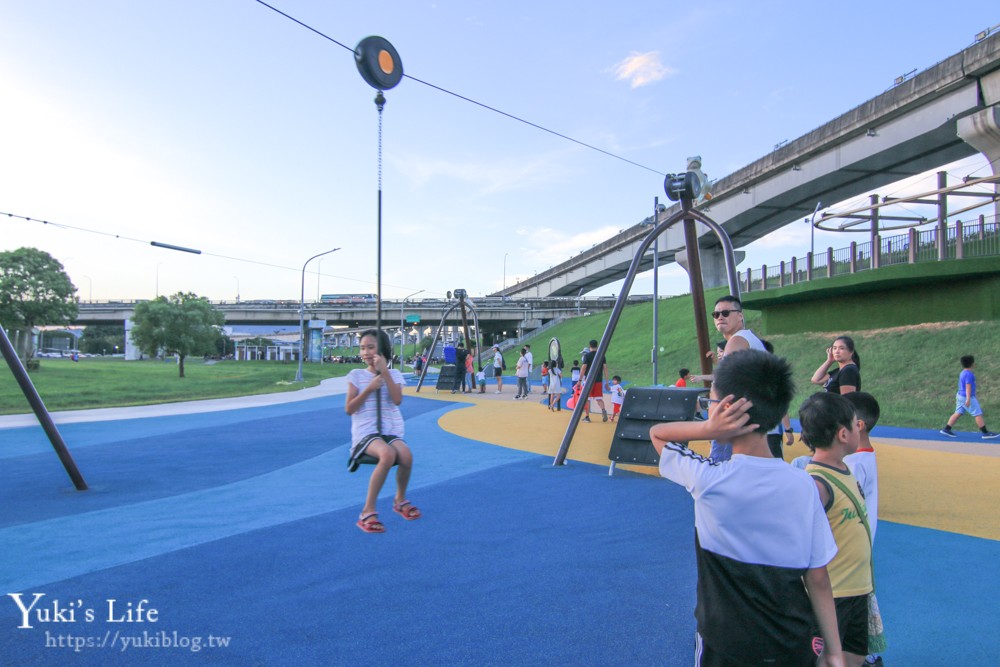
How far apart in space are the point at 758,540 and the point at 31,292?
47.3 meters

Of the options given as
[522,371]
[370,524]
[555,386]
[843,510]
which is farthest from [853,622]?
[522,371]

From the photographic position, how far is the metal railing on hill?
57.3ft

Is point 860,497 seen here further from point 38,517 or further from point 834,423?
point 38,517

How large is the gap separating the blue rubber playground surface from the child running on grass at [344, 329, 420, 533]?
1.67ft

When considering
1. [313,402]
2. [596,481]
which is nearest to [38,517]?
[596,481]

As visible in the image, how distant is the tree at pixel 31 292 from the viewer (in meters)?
37.2

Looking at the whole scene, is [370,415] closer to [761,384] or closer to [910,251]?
[761,384]

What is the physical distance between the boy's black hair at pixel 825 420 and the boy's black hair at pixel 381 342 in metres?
2.90

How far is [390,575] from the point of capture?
4.66 meters

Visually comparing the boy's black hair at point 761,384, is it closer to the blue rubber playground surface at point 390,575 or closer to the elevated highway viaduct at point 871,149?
the blue rubber playground surface at point 390,575

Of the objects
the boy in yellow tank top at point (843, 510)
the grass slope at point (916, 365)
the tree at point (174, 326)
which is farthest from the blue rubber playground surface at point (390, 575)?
the tree at point (174, 326)

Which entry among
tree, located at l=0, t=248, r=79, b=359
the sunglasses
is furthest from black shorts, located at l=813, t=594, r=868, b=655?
tree, located at l=0, t=248, r=79, b=359

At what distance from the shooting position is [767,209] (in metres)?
43.1

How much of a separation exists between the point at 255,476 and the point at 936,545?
8054mm
